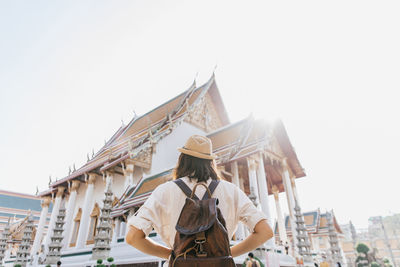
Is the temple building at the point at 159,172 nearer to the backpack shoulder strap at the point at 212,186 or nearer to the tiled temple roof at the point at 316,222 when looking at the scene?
the tiled temple roof at the point at 316,222

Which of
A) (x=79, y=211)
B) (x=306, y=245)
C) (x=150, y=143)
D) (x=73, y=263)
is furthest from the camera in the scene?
(x=79, y=211)

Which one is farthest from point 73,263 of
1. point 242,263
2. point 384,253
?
point 384,253

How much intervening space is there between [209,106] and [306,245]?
9.28 meters

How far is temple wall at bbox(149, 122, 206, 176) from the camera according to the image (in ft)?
35.8

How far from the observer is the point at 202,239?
917 millimetres

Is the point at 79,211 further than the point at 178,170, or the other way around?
the point at 79,211

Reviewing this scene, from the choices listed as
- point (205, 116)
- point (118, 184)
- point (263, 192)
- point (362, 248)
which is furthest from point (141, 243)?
point (205, 116)

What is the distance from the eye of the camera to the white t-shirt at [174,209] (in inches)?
42.8

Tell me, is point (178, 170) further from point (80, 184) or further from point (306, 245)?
point (80, 184)

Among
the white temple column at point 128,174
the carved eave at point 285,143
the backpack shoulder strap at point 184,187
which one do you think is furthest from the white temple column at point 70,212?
the backpack shoulder strap at point 184,187

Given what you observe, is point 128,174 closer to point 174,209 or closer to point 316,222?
point 174,209

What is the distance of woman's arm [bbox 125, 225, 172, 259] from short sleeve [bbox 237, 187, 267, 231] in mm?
365

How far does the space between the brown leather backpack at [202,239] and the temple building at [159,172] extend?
18.2ft

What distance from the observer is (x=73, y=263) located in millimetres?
6703
